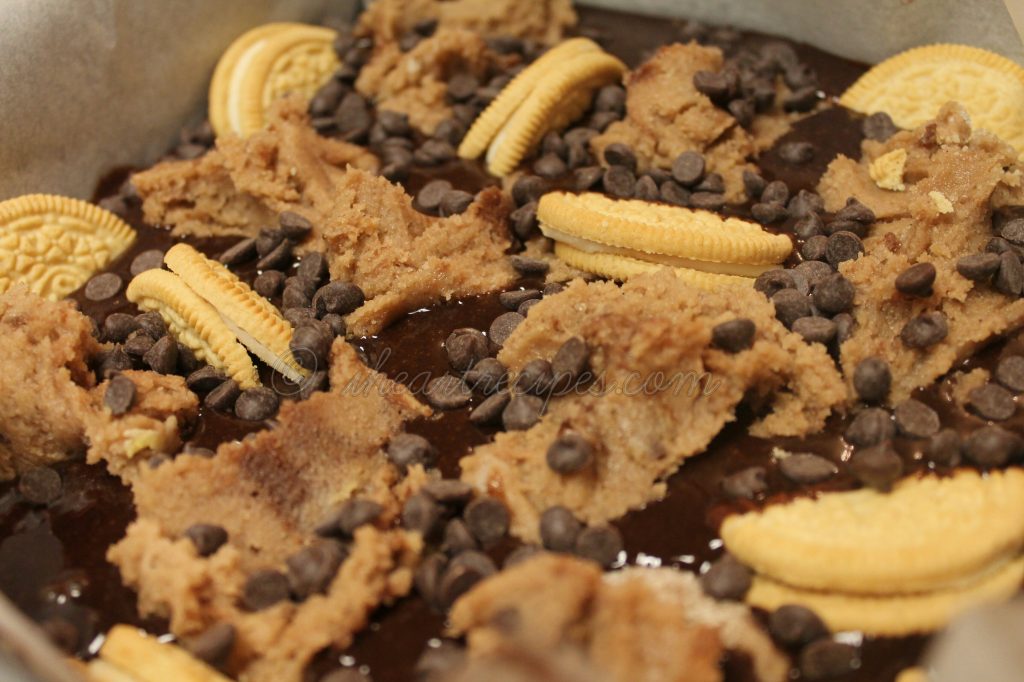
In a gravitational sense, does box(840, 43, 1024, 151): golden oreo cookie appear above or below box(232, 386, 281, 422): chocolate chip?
above

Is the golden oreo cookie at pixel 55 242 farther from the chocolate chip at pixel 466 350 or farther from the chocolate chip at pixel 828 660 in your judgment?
the chocolate chip at pixel 828 660

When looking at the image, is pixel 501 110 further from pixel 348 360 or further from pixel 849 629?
pixel 849 629

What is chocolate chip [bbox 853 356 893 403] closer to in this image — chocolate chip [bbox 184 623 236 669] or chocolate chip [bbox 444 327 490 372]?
chocolate chip [bbox 444 327 490 372]

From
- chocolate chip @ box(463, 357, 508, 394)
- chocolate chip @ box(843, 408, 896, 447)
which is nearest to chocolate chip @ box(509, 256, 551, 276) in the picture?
chocolate chip @ box(463, 357, 508, 394)

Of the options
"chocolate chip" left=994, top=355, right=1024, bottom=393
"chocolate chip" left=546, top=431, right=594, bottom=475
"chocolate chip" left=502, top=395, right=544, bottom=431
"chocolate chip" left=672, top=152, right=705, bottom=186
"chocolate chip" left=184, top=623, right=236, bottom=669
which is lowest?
"chocolate chip" left=184, top=623, right=236, bottom=669

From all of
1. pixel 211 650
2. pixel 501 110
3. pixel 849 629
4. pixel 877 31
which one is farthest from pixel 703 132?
pixel 211 650

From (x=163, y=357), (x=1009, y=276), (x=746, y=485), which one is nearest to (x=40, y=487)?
(x=163, y=357)

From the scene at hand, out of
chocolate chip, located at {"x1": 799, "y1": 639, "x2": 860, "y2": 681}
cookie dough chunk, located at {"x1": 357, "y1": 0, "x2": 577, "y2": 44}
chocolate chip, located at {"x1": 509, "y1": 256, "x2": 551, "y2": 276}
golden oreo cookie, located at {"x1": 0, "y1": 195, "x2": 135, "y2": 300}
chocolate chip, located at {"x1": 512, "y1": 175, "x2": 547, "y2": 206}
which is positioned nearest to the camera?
chocolate chip, located at {"x1": 799, "y1": 639, "x2": 860, "y2": 681}
